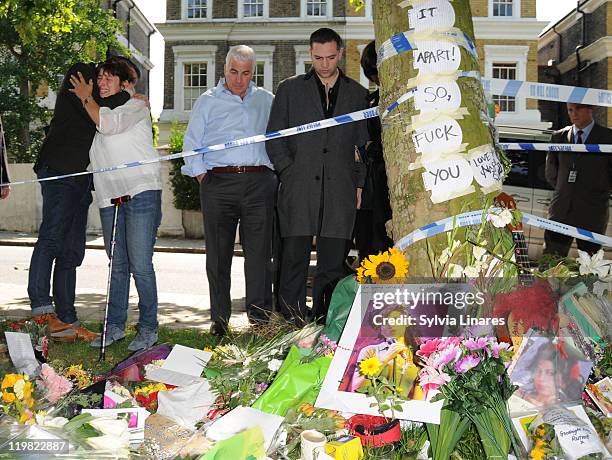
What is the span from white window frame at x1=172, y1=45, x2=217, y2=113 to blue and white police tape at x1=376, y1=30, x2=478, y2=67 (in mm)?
29769

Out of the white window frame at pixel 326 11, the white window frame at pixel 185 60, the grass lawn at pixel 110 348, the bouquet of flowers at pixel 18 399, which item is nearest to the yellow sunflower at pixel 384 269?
the bouquet of flowers at pixel 18 399

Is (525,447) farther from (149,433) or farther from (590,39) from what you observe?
(590,39)

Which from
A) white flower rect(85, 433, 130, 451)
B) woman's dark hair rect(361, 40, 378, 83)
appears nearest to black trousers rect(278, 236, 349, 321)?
woman's dark hair rect(361, 40, 378, 83)

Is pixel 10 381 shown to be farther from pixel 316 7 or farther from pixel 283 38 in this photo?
pixel 316 7

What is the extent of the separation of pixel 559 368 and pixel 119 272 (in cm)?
321

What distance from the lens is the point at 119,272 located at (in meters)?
5.15

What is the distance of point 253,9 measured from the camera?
3231 cm

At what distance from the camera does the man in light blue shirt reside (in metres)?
Answer: 5.28

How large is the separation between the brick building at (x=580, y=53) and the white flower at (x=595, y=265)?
2742cm

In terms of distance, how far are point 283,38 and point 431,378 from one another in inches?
1203

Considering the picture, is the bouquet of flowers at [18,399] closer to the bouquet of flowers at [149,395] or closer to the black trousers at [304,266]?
the bouquet of flowers at [149,395]

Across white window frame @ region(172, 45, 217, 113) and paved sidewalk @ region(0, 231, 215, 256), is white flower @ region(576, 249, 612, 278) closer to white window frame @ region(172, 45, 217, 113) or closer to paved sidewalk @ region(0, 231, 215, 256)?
paved sidewalk @ region(0, 231, 215, 256)

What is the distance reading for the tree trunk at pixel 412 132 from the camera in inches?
131

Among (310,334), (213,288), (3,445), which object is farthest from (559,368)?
(213,288)
